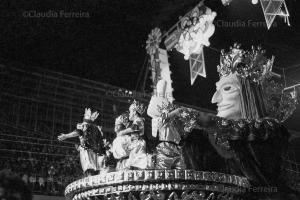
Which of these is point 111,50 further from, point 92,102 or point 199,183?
point 199,183

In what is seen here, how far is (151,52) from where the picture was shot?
5.62 metres

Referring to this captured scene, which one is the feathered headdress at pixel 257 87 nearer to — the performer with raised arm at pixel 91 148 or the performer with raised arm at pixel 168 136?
the performer with raised arm at pixel 168 136

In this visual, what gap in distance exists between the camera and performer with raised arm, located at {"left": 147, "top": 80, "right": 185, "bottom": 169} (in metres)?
2.99

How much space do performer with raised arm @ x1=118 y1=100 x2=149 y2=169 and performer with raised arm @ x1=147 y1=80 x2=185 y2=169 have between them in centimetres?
12

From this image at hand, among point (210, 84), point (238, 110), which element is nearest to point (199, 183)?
point (238, 110)

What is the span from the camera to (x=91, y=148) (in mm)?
3436

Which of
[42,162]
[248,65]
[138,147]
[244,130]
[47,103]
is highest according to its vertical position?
[47,103]

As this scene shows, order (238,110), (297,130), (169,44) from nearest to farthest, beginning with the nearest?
(238,110) < (297,130) < (169,44)

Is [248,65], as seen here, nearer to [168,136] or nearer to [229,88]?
[229,88]

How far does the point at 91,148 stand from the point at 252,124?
4.72 ft

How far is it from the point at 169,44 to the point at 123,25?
0.74m

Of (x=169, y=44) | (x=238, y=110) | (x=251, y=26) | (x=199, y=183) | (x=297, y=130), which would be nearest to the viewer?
(x=199, y=183)

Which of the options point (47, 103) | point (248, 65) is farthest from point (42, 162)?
point (248, 65)

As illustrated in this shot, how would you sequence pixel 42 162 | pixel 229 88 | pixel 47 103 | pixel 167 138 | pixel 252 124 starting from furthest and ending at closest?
pixel 47 103 < pixel 42 162 < pixel 229 88 < pixel 252 124 < pixel 167 138
